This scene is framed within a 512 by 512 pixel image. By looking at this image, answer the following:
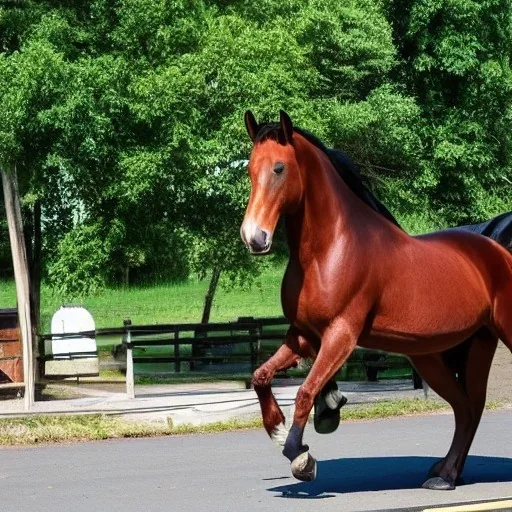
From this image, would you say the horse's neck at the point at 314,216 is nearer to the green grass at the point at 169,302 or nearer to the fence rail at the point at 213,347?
the fence rail at the point at 213,347

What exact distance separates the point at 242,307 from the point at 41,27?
10.9 m

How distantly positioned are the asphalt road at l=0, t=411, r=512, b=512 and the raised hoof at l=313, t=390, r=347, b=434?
468 mm

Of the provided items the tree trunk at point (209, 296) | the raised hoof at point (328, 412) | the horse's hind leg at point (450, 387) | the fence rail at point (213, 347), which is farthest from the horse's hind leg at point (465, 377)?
the tree trunk at point (209, 296)

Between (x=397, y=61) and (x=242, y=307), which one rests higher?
(x=397, y=61)

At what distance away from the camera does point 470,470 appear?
31.7 ft

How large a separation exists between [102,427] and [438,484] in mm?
5206

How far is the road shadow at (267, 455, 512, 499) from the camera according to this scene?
8.73 meters

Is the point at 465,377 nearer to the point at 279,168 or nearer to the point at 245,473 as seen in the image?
the point at 245,473

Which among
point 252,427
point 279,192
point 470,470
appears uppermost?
point 279,192

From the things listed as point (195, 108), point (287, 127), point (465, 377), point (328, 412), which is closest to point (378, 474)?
point (465, 377)

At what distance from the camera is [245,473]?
31.9ft

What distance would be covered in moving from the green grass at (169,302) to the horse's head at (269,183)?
13850mm

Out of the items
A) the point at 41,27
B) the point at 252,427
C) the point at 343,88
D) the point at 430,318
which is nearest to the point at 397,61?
the point at 343,88

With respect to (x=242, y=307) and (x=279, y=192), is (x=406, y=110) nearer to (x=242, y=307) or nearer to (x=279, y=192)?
(x=242, y=307)
